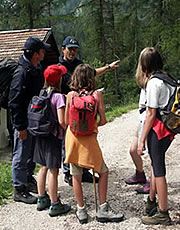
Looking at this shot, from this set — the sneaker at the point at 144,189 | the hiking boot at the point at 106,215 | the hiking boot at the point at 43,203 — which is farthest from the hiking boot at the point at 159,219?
the hiking boot at the point at 43,203

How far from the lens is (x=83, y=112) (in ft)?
11.4

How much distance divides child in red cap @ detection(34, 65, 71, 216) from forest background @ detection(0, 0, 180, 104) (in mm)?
18212

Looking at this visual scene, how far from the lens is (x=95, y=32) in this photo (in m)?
24.4

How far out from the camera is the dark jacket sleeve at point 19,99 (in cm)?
404

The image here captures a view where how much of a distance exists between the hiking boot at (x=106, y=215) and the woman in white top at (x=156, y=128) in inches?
10.6

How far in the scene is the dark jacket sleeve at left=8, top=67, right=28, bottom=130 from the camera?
4.04 metres

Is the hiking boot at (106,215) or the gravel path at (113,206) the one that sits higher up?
the hiking boot at (106,215)

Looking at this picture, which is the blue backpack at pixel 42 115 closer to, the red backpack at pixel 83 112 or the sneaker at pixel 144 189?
the red backpack at pixel 83 112

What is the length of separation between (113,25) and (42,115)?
69.6 ft

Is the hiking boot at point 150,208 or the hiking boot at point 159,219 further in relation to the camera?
the hiking boot at point 150,208

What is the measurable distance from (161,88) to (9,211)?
227 centimetres

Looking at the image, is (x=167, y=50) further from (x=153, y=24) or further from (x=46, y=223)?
(x=46, y=223)

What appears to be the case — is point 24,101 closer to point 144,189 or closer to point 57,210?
point 57,210

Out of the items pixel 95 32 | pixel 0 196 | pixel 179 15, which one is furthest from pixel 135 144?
pixel 95 32
